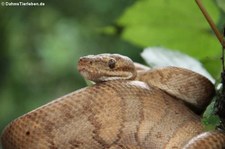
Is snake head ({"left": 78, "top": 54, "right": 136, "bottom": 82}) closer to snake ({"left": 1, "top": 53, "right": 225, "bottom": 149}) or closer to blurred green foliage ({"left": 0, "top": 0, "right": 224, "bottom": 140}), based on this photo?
snake ({"left": 1, "top": 53, "right": 225, "bottom": 149})

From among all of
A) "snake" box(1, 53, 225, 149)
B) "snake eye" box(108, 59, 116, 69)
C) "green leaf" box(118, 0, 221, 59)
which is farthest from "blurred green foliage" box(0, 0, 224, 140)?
"snake" box(1, 53, 225, 149)

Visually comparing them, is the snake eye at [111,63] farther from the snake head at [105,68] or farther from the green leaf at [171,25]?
the green leaf at [171,25]

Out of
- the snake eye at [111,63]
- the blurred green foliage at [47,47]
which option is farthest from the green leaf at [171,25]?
the blurred green foliage at [47,47]

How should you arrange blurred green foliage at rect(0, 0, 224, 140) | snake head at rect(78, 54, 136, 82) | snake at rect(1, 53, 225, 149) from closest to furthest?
snake at rect(1, 53, 225, 149) → snake head at rect(78, 54, 136, 82) → blurred green foliage at rect(0, 0, 224, 140)

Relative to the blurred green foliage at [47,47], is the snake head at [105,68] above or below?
above

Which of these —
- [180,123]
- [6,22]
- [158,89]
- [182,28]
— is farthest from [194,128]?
[6,22]

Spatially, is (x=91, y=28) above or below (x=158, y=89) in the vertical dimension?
below

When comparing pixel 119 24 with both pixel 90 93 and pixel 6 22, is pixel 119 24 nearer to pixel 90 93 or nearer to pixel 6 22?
pixel 90 93

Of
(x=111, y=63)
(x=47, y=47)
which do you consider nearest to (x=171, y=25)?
(x=111, y=63)
